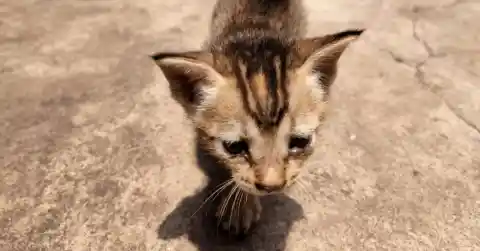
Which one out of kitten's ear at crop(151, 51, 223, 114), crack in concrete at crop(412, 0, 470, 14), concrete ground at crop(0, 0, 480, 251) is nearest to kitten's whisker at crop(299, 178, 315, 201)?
concrete ground at crop(0, 0, 480, 251)

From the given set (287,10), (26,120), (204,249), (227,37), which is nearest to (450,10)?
(287,10)

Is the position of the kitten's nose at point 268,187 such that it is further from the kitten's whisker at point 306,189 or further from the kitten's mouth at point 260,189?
the kitten's whisker at point 306,189

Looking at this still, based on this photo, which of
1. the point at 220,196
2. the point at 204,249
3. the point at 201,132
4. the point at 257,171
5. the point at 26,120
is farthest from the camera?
the point at 26,120

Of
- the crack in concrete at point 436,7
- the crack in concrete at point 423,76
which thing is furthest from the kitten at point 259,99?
the crack in concrete at point 436,7

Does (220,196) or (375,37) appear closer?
(220,196)

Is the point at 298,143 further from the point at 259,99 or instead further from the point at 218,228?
the point at 218,228

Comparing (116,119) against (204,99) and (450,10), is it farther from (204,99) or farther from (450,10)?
(450,10)

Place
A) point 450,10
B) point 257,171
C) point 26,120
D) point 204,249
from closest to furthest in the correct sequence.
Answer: point 257,171 < point 204,249 < point 26,120 < point 450,10
